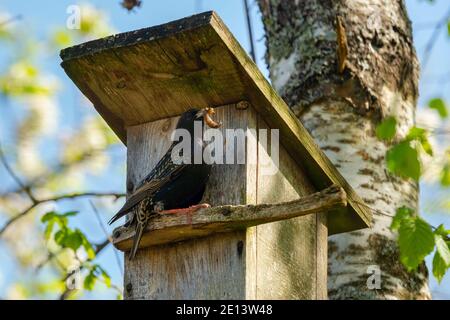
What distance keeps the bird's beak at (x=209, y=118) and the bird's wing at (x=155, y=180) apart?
231 mm

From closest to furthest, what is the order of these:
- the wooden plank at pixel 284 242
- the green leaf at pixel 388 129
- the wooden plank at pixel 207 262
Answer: the wooden plank at pixel 207 262 → the wooden plank at pixel 284 242 → the green leaf at pixel 388 129

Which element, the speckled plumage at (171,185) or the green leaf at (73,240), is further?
the green leaf at (73,240)

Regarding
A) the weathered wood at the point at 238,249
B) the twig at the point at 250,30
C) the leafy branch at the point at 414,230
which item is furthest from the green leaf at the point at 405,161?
the twig at the point at 250,30

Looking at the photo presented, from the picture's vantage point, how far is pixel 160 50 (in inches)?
154

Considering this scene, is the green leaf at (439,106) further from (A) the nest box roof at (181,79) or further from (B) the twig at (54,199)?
(B) the twig at (54,199)

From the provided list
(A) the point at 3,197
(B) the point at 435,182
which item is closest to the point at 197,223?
(B) the point at 435,182

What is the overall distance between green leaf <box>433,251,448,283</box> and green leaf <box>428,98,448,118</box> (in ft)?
2.24

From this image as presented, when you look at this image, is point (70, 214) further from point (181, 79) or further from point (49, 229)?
point (181, 79)

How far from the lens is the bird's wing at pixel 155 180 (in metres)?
4.06

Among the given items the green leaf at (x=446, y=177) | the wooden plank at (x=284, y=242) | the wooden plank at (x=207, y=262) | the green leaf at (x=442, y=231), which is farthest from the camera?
the green leaf at (x=446, y=177)

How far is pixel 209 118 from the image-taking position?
4.09 metres

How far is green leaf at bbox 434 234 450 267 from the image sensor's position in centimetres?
396

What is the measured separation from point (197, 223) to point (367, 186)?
1.37 metres

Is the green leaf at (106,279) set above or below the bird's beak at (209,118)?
below
